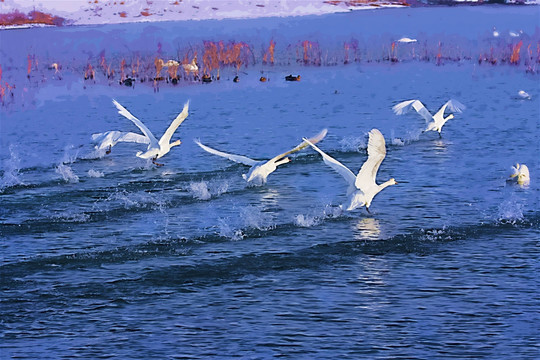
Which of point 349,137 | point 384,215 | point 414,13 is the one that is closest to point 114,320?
point 384,215

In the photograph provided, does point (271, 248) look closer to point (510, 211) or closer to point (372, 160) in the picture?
point (372, 160)

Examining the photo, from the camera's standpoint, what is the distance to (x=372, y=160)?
1714cm

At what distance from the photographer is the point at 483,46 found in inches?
2154

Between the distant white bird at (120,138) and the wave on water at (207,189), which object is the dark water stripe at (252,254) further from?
the distant white bird at (120,138)

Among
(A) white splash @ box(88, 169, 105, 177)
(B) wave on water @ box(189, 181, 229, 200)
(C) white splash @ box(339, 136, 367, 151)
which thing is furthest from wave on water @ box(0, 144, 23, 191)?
(C) white splash @ box(339, 136, 367, 151)

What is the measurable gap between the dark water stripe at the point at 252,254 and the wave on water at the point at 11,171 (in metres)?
6.31

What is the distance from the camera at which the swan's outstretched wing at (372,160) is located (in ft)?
53.6

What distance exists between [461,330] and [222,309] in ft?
10.2

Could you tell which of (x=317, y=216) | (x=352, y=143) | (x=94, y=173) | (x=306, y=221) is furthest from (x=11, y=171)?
(x=352, y=143)

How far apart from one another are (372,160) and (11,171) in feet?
32.5

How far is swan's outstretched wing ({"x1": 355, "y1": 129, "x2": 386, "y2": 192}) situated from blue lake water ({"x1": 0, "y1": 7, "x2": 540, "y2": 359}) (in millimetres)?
669

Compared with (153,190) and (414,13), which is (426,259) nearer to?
(153,190)

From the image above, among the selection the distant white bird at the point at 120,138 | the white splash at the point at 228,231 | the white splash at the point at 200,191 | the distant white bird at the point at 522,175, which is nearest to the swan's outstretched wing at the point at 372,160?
the white splash at the point at 228,231

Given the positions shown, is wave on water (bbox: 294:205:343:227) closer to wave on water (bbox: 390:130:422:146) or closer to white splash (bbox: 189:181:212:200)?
white splash (bbox: 189:181:212:200)
